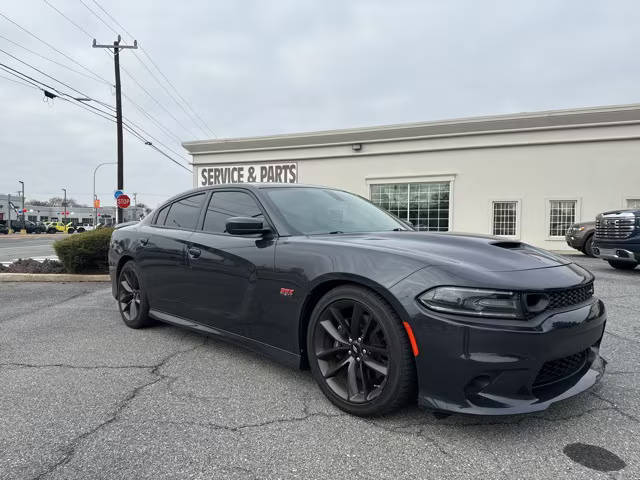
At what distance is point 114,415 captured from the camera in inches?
102

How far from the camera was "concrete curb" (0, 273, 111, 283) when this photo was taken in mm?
8336

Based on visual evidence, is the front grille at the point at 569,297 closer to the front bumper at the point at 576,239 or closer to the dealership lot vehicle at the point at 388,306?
the dealership lot vehicle at the point at 388,306

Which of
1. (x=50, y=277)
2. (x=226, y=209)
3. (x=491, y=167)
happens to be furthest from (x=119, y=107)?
(x=226, y=209)

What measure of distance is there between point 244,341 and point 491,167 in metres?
15.2

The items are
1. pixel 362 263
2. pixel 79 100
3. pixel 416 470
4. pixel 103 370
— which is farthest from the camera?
pixel 79 100

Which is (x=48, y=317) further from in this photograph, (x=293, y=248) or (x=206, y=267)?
(x=293, y=248)

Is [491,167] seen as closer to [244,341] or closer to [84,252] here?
[84,252]

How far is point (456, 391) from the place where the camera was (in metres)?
2.16

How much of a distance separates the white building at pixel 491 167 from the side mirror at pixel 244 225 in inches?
572

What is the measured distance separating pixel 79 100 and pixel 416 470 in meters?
19.6

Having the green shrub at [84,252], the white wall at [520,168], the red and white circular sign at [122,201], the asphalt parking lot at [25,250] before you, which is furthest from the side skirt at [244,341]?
the red and white circular sign at [122,201]

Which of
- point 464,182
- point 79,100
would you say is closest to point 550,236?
point 464,182

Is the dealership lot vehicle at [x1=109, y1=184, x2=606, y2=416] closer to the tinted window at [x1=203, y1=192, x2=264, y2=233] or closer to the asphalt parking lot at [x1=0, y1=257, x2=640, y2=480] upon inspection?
the tinted window at [x1=203, y1=192, x2=264, y2=233]

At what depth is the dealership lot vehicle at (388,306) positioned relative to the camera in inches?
83.9
